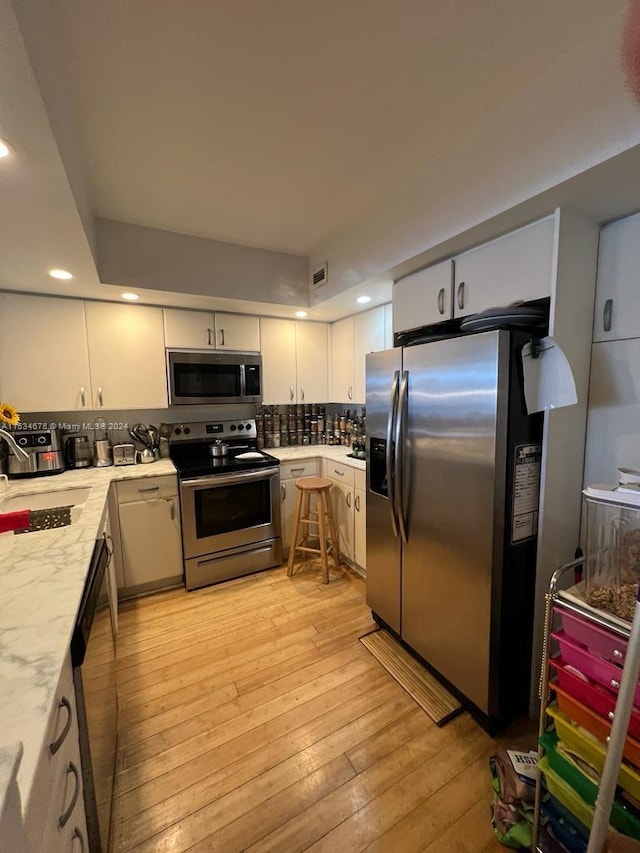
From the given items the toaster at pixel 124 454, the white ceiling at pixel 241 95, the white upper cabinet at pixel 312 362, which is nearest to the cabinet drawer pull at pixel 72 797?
the white ceiling at pixel 241 95

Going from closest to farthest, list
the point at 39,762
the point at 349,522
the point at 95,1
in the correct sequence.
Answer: the point at 39,762 < the point at 95,1 < the point at 349,522

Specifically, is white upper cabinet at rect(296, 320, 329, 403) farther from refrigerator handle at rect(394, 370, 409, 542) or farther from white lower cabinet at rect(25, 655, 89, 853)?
white lower cabinet at rect(25, 655, 89, 853)

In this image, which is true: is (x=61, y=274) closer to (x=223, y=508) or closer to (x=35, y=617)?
(x=223, y=508)

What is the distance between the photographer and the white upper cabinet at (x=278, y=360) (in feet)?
10.3

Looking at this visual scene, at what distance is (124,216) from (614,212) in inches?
99.2

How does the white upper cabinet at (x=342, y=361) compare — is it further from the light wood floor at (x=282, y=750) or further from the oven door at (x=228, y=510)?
the light wood floor at (x=282, y=750)

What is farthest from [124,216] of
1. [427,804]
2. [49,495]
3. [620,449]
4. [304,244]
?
[427,804]

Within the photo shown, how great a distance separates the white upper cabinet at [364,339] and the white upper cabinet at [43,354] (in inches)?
80.2

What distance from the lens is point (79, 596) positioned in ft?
3.33

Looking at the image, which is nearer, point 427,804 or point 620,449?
point 427,804

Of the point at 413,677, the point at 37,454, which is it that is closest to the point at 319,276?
the point at 37,454

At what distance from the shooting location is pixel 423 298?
2006mm

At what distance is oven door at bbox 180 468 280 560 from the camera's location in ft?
8.39

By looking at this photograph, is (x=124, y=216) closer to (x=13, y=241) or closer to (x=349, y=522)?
(x=13, y=241)
